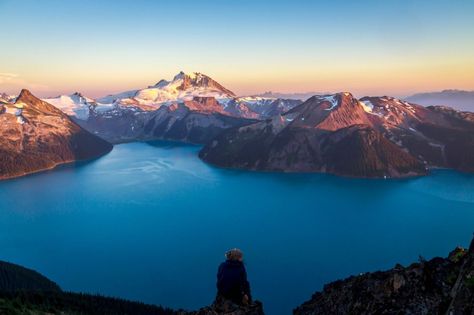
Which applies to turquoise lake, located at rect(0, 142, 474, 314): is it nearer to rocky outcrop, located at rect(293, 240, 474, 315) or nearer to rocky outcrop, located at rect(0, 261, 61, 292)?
rocky outcrop, located at rect(0, 261, 61, 292)

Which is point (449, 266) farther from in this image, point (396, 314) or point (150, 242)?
point (150, 242)

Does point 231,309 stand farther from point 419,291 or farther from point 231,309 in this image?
point 419,291

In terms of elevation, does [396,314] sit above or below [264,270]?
above

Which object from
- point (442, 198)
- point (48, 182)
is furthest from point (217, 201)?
point (48, 182)

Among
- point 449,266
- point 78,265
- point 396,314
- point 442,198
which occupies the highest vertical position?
point 449,266

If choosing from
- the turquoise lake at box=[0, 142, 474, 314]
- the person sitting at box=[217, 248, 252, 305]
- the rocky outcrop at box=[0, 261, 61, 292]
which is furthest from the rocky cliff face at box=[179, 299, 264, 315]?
the rocky outcrop at box=[0, 261, 61, 292]

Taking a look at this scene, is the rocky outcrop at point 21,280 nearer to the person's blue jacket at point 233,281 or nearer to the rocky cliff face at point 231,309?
the rocky cliff face at point 231,309

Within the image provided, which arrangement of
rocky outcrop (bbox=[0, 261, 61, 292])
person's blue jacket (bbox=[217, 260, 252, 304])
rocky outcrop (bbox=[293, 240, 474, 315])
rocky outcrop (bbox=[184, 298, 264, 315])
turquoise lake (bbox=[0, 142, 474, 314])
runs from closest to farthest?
rocky outcrop (bbox=[293, 240, 474, 315])
person's blue jacket (bbox=[217, 260, 252, 304])
rocky outcrop (bbox=[184, 298, 264, 315])
rocky outcrop (bbox=[0, 261, 61, 292])
turquoise lake (bbox=[0, 142, 474, 314])

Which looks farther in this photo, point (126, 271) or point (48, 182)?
point (48, 182)
